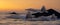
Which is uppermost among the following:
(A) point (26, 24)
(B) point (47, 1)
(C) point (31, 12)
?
(B) point (47, 1)

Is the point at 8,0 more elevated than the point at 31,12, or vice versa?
the point at 8,0

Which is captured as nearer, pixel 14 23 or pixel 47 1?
pixel 14 23

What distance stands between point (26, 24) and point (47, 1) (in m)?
0.37

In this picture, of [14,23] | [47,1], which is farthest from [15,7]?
[47,1]

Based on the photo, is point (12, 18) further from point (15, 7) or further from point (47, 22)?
point (47, 22)

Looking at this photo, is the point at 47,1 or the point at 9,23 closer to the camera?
the point at 9,23

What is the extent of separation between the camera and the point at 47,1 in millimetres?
1375

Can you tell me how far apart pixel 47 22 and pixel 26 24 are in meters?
0.23

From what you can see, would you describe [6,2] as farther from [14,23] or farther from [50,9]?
[50,9]

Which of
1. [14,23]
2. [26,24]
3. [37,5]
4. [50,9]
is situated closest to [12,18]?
[14,23]

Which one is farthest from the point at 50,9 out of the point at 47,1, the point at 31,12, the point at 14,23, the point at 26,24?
the point at 14,23

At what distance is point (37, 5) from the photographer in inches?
53.4

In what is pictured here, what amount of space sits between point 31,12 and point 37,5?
0.35 feet

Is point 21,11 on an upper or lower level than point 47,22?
upper
